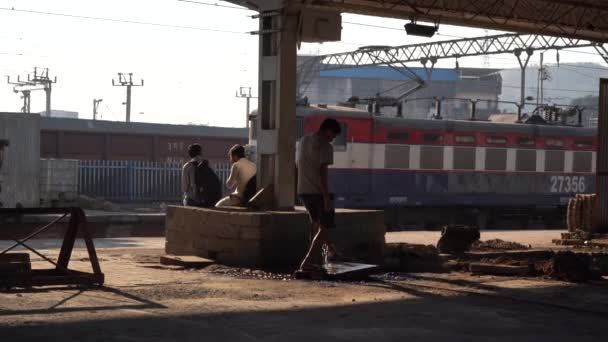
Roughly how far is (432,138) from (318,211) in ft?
62.4

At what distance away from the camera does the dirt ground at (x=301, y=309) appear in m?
7.81

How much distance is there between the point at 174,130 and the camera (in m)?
47.5

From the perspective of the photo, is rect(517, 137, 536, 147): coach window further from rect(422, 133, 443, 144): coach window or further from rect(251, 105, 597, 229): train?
rect(422, 133, 443, 144): coach window

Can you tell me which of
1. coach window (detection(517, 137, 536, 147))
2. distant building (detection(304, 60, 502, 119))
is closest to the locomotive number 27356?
coach window (detection(517, 137, 536, 147))

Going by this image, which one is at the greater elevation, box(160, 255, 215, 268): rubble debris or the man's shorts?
the man's shorts

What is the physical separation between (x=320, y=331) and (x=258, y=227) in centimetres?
458

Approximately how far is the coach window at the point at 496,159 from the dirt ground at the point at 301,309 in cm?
1948

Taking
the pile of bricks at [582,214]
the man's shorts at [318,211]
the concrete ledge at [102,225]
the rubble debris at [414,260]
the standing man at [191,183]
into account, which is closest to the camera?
the man's shorts at [318,211]

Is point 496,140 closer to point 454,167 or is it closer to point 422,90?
point 454,167

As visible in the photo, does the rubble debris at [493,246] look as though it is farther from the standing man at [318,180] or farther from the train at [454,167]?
the train at [454,167]

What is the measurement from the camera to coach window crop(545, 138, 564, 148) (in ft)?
107

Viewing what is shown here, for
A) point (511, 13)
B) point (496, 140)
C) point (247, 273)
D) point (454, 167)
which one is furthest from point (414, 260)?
point (496, 140)

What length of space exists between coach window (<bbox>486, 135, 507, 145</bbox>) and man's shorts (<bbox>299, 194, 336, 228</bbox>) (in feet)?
67.2

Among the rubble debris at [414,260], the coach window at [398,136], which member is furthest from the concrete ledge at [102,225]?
the rubble debris at [414,260]
